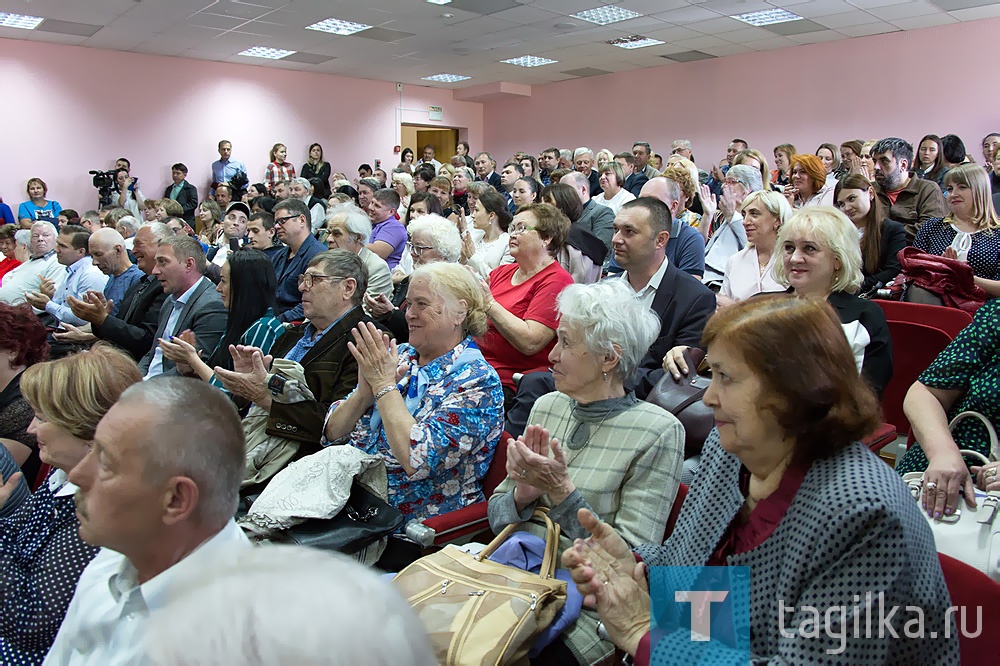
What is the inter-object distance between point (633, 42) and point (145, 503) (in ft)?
36.5

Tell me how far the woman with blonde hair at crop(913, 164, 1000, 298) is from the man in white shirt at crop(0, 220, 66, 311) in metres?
5.95

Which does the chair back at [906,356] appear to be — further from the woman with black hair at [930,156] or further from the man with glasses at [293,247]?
the woman with black hair at [930,156]

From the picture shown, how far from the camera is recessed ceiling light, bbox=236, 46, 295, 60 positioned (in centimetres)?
1128

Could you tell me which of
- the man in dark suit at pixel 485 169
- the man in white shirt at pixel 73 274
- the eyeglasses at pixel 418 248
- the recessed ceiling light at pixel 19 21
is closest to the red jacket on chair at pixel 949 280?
the eyeglasses at pixel 418 248

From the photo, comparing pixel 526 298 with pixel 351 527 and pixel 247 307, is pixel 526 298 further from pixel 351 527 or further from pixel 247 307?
pixel 351 527

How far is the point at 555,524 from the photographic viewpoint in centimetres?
160

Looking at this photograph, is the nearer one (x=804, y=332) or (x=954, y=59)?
(x=804, y=332)

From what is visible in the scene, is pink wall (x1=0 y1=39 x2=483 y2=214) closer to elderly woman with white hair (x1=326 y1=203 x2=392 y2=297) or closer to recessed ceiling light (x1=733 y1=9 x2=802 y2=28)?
recessed ceiling light (x1=733 y1=9 x2=802 y2=28)

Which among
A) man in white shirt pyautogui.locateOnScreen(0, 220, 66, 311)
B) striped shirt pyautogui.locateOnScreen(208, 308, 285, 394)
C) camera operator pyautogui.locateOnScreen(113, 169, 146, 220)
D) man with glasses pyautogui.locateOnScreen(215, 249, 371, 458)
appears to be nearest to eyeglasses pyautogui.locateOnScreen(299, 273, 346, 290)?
man with glasses pyautogui.locateOnScreen(215, 249, 371, 458)

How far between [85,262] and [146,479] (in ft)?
15.7

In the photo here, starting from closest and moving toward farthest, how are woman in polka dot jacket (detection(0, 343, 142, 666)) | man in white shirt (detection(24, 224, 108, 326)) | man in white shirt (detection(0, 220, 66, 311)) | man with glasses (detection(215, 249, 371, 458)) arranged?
woman in polka dot jacket (detection(0, 343, 142, 666)), man with glasses (detection(215, 249, 371, 458)), man in white shirt (detection(24, 224, 108, 326)), man in white shirt (detection(0, 220, 66, 311))

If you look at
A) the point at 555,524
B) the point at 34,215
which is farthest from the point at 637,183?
the point at 34,215

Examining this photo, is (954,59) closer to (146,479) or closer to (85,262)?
A: (85,262)

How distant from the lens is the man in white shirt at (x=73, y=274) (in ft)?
16.5
